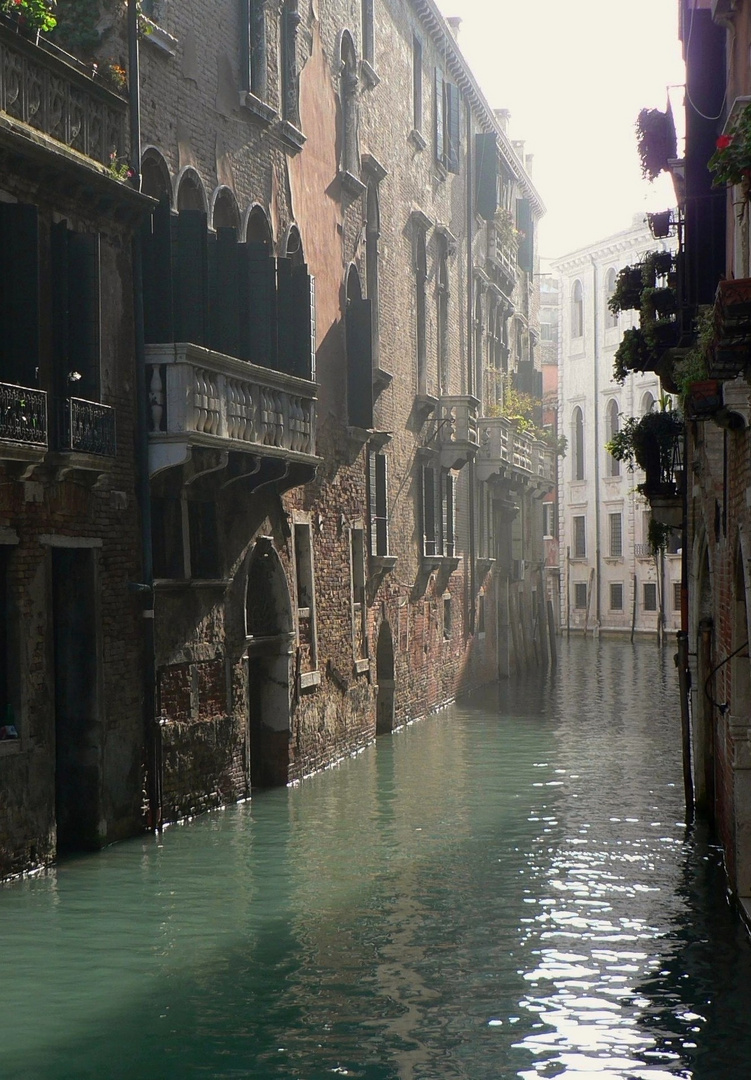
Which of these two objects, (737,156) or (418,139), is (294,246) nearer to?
(418,139)

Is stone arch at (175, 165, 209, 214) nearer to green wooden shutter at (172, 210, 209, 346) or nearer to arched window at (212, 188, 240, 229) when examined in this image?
arched window at (212, 188, 240, 229)

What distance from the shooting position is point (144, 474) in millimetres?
11984

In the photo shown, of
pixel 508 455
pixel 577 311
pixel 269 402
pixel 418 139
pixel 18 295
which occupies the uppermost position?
pixel 577 311

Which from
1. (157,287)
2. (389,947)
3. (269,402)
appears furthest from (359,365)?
(389,947)

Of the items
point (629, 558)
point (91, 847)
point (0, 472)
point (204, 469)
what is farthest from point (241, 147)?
point (629, 558)

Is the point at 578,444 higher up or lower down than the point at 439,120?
lower down

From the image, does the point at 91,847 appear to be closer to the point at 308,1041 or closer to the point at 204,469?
the point at 204,469

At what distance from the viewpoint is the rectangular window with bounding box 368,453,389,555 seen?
19.7 metres

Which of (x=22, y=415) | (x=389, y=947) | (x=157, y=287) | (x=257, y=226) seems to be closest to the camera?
(x=389, y=947)

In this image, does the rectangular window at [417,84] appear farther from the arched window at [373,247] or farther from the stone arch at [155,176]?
the stone arch at [155,176]

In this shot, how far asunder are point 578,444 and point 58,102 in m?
40.6

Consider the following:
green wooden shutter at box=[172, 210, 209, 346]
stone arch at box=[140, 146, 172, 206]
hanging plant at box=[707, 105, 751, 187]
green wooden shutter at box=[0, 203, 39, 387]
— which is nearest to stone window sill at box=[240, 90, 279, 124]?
stone arch at box=[140, 146, 172, 206]

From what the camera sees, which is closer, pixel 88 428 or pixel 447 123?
pixel 88 428

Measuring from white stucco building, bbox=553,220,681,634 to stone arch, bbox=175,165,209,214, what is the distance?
3316 cm
